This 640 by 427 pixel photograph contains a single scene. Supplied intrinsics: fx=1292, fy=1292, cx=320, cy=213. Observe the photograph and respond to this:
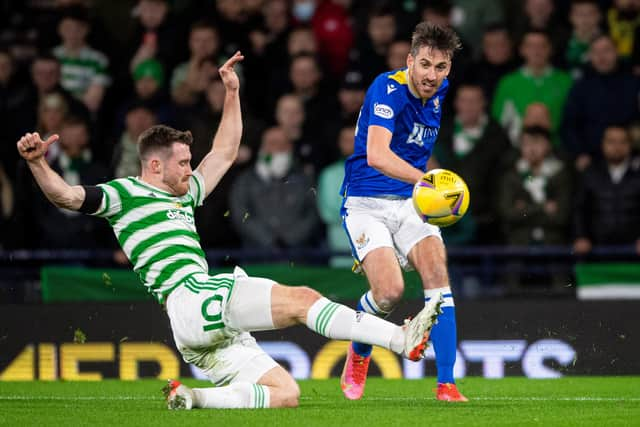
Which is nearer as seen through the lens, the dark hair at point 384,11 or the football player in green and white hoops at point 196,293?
the football player in green and white hoops at point 196,293

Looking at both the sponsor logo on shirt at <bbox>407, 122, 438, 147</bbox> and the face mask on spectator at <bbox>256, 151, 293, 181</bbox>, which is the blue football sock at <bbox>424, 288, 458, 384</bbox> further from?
the face mask on spectator at <bbox>256, 151, 293, 181</bbox>

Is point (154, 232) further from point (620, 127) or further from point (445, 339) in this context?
point (620, 127)

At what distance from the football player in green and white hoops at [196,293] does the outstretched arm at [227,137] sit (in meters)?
0.03

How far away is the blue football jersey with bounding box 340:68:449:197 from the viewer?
8844mm

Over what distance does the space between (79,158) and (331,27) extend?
3.52 metres

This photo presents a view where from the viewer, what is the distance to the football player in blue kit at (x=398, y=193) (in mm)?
8719

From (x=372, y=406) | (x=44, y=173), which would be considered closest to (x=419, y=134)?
(x=372, y=406)

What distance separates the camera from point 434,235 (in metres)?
9.05

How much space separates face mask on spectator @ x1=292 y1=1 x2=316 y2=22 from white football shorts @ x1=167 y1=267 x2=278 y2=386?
775cm

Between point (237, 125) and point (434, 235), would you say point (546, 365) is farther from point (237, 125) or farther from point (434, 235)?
point (237, 125)

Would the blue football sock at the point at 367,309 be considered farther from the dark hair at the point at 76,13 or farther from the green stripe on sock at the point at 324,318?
the dark hair at the point at 76,13

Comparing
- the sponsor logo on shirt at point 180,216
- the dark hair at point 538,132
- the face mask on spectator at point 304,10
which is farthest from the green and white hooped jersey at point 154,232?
the face mask on spectator at point 304,10

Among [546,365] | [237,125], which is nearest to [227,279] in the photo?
[237,125]

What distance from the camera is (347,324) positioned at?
7.55m
